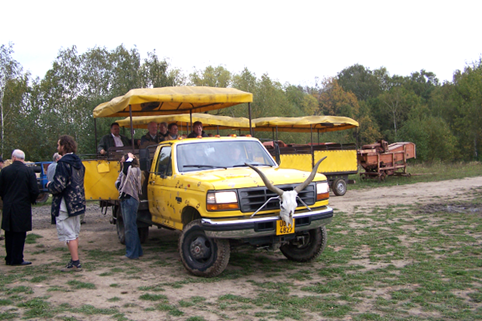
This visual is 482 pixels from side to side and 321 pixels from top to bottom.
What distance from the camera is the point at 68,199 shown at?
6480 millimetres

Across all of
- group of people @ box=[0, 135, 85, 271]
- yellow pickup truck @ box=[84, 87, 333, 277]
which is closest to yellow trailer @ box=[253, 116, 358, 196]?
yellow pickup truck @ box=[84, 87, 333, 277]

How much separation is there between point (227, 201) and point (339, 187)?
12.9m

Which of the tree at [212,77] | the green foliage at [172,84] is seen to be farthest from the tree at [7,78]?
the tree at [212,77]

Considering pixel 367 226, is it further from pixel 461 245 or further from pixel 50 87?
pixel 50 87

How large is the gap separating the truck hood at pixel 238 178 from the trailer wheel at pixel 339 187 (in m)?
11.4

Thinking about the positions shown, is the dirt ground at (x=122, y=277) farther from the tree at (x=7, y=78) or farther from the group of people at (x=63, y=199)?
the tree at (x=7, y=78)

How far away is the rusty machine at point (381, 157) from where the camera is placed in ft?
72.3

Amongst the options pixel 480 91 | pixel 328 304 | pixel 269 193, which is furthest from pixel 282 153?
pixel 480 91

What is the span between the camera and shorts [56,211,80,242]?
21.3ft

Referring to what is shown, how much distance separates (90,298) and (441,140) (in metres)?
47.5

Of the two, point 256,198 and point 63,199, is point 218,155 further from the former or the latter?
point 63,199

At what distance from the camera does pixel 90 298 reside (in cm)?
521

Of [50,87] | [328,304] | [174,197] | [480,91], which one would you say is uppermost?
[50,87]

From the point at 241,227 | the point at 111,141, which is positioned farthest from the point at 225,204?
the point at 111,141
